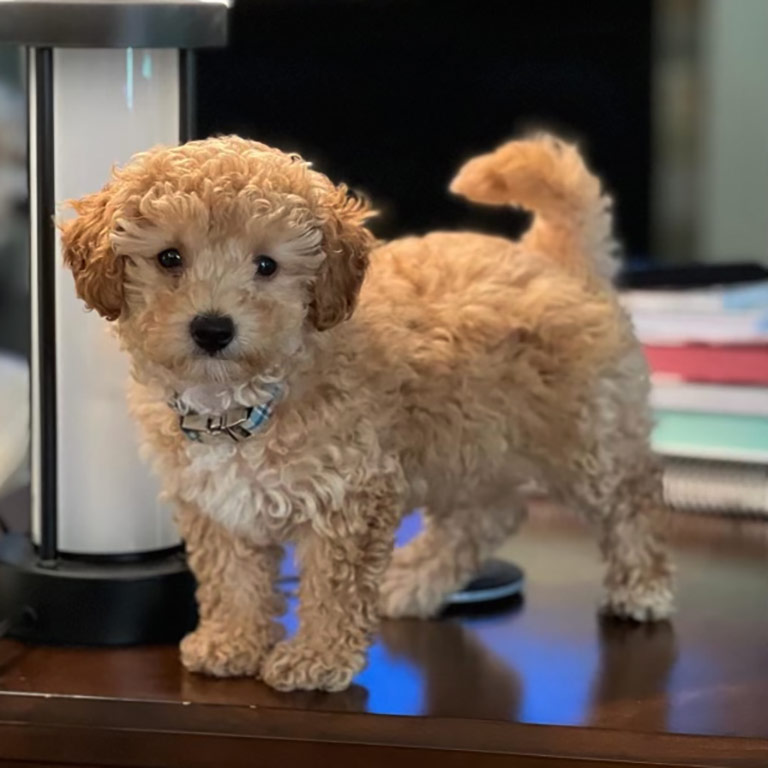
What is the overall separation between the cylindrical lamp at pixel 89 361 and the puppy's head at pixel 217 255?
13 cm

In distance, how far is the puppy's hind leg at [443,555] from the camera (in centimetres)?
106

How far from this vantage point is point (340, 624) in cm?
Result: 91

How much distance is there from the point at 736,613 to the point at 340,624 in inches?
12.5

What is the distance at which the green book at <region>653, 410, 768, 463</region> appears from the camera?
1.30 metres

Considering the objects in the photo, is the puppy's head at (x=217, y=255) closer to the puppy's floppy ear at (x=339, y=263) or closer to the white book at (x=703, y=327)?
the puppy's floppy ear at (x=339, y=263)

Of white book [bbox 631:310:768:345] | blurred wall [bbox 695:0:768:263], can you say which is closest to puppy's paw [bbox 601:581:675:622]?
white book [bbox 631:310:768:345]

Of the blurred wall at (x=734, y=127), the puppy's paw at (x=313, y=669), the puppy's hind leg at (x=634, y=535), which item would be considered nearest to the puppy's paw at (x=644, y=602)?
the puppy's hind leg at (x=634, y=535)

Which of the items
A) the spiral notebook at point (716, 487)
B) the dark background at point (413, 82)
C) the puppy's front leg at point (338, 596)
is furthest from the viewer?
the dark background at point (413, 82)

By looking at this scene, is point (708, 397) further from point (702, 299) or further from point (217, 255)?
point (217, 255)

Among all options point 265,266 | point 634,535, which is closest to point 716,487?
point 634,535

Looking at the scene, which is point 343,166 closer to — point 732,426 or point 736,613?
point 732,426

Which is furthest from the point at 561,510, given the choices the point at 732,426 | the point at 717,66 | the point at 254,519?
the point at 717,66

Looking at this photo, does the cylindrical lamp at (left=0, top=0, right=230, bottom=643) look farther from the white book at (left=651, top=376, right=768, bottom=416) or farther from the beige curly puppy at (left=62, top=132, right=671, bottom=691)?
the white book at (left=651, top=376, right=768, bottom=416)

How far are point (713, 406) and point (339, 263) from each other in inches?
23.1
